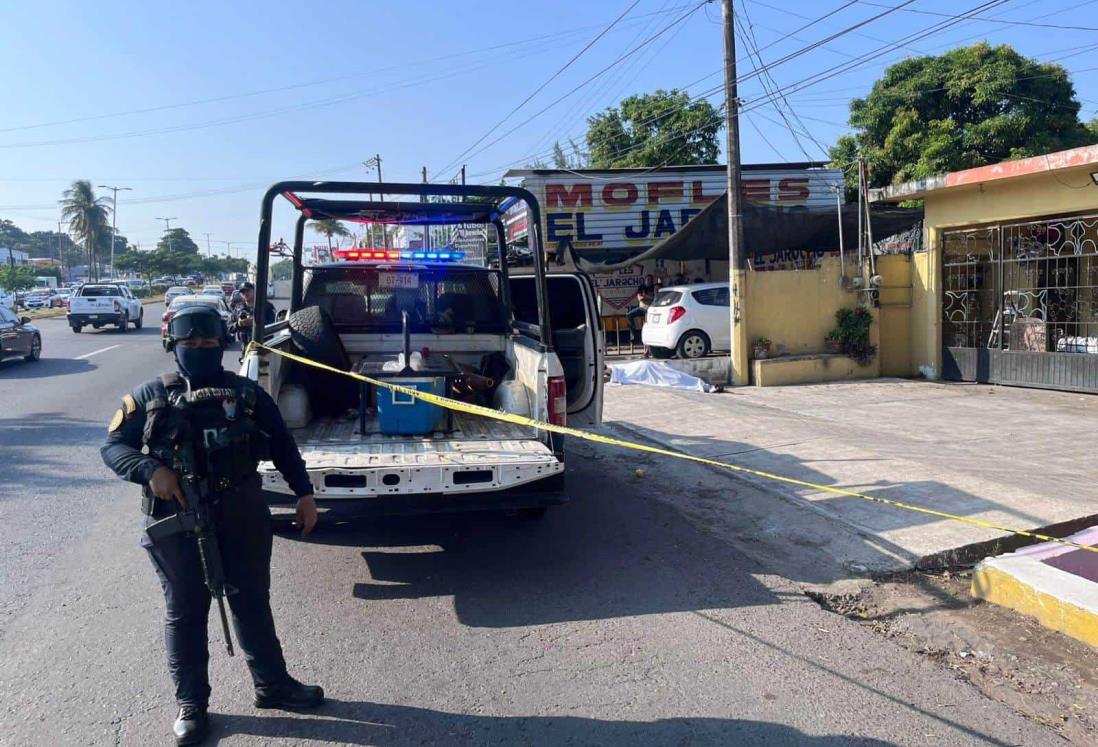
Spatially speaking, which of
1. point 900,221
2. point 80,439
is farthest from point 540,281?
point 900,221

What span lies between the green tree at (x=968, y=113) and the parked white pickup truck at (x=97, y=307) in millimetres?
24210

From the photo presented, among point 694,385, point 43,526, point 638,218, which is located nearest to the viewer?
point 43,526

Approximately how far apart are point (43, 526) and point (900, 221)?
1503cm

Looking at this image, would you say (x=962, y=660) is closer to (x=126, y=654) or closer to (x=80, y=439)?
(x=126, y=654)

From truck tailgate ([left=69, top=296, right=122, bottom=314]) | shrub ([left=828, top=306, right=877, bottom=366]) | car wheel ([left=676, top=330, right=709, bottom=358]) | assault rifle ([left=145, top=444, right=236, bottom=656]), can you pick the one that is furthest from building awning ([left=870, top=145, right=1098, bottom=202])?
truck tailgate ([left=69, top=296, right=122, bottom=314])

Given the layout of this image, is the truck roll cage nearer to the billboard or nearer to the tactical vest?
the tactical vest

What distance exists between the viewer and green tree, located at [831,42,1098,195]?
850 inches

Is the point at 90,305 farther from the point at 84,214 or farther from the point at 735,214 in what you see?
the point at 84,214

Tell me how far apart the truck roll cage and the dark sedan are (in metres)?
12.4

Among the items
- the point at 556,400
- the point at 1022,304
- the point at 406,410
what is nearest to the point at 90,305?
the point at 406,410

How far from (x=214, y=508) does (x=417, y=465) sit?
4.81 feet

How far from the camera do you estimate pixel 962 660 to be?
3992mm

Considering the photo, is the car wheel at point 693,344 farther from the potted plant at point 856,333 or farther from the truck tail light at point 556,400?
the truck tail light at point 556,400

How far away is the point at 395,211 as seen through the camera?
6191 millimetres
